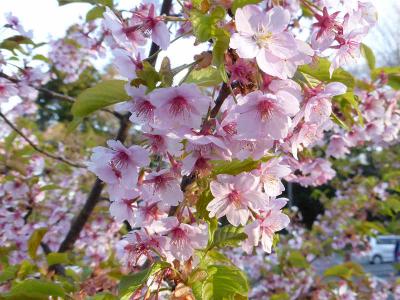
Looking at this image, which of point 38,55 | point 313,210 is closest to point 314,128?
point 38,55

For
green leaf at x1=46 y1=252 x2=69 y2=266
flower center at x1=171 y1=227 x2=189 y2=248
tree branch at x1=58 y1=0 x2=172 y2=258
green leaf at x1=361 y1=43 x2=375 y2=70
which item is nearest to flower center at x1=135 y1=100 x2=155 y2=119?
flower center at x1=171 y1=227 x2=189 y2=248

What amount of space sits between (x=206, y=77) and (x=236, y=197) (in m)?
0.33

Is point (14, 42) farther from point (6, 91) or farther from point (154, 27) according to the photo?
point (154, 27)

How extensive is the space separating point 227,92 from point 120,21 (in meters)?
0.37

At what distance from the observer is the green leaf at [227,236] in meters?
Result: 1.28

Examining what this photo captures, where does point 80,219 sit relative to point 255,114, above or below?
below

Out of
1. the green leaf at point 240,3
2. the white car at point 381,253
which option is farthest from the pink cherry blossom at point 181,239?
the white car at point 381,253

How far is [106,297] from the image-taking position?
58.5 inches

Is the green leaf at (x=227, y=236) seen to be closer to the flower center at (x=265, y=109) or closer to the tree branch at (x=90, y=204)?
the flower center at (x=265, y=109)

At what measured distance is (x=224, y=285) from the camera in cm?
118

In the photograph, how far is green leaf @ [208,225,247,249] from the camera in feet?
4.19

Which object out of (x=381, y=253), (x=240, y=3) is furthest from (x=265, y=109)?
(x=381, y=253)

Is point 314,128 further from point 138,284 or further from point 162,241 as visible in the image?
point 138,284

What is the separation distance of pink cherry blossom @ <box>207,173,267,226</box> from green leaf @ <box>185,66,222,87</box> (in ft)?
0.88
